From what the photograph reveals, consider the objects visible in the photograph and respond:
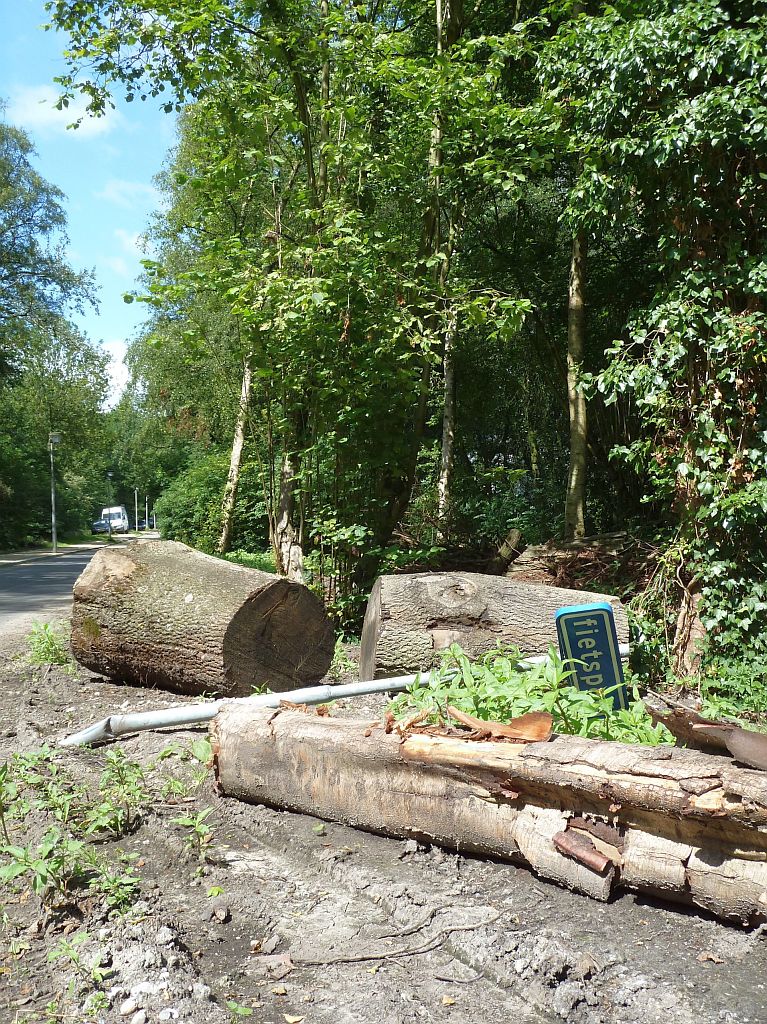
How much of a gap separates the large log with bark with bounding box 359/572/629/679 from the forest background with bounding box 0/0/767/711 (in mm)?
1214

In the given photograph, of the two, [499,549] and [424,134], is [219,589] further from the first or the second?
[424,134]

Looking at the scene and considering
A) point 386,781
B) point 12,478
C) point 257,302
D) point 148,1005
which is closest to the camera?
point 148,1005

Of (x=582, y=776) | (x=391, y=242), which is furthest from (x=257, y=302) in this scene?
(x=582, y=776)

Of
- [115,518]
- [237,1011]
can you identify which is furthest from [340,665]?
[115,518]

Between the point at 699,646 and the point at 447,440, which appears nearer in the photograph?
the point at 699,646

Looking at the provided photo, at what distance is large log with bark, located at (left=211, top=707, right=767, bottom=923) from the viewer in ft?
9.72

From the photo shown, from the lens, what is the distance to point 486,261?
15.0 m

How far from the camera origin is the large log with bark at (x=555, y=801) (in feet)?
9.72

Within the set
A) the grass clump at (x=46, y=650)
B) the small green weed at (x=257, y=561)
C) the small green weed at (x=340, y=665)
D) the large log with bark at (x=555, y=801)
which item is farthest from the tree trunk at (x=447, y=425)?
the large log with bark at (x=555, y=801)

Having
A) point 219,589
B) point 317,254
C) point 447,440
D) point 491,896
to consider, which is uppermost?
point 317,254

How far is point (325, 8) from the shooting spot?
9766 millimetres

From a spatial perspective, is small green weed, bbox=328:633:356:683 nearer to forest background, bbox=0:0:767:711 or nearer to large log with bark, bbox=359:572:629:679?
large log with bark, bbox=359:572:629:679

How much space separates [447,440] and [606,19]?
8.97 m

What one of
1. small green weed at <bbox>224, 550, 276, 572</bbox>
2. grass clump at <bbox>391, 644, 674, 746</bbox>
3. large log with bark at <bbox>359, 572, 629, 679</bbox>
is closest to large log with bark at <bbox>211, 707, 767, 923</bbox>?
grass clump at <bbox>391, 644, 674, 746</bbox>
